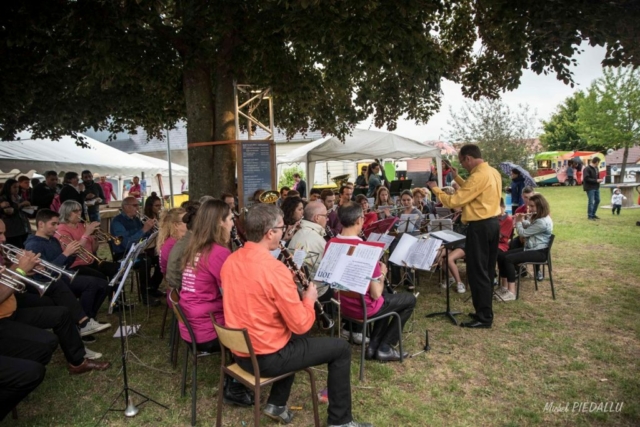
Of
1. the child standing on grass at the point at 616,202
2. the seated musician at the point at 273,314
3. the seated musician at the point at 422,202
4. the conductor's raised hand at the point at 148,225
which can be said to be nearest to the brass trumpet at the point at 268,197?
the conductor's raised hand at the point at 148,225

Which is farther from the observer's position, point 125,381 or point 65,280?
point 65,280

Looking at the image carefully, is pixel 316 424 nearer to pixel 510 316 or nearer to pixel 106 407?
pixel 106 407

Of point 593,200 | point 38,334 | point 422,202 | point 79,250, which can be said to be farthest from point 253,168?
point 593,200

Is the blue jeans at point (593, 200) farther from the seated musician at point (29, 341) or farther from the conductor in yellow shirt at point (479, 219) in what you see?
the seated musician at point (29, 341)

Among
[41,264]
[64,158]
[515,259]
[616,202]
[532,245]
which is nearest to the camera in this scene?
[41,264]

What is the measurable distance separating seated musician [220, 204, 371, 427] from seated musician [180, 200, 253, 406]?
616 millimetres

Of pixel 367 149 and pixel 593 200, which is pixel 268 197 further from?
pixel 593 200

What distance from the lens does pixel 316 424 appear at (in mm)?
3328

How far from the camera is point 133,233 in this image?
7340 mm

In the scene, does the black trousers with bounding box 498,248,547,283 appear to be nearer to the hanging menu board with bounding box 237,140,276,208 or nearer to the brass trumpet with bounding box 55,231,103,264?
the hanging menu board with bounding box 237,140,276,208

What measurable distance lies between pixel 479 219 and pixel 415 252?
99 cm

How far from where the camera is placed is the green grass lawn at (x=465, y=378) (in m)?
3.73

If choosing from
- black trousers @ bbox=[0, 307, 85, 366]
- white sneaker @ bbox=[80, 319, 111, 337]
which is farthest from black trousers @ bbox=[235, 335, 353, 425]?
white sneaker @ bbox=[80, 319, 111, 337]

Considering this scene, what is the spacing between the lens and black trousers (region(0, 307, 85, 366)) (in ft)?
12.0
